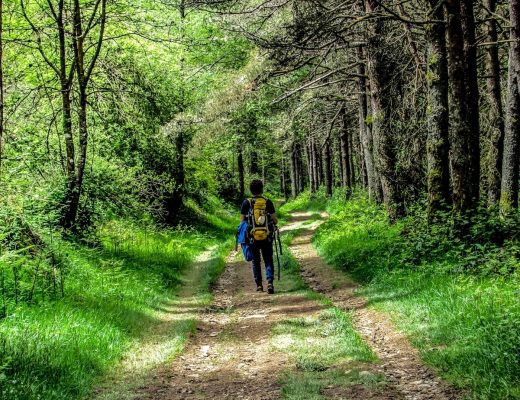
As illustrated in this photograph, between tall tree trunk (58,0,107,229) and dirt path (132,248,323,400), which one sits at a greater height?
tall tree trunk (58,0,107,229)

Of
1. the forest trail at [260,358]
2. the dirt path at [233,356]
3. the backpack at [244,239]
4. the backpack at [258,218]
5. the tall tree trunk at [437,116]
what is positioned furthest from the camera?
the tall tree trunk at [437,116]

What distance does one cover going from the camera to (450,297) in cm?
788

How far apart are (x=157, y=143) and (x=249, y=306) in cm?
1290

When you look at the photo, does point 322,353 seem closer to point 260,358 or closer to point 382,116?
point 260,358

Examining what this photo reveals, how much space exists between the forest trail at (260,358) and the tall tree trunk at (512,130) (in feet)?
13.8

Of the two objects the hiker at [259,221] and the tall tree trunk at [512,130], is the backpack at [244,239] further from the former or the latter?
the tall tree trunk at [512,130]

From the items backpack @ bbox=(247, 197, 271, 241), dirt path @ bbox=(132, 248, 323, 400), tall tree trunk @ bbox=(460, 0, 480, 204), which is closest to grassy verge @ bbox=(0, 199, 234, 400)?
dirt path @ bbox=(132, 248, 323, 400)

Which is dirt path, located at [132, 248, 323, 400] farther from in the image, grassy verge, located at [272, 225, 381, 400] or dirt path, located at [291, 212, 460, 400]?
dirt path, located at [291, 212, 460, 400]

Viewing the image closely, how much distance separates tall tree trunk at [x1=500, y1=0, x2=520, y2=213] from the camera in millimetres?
11930

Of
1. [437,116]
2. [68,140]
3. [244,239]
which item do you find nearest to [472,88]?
[437,116]

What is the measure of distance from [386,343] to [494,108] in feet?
32.7

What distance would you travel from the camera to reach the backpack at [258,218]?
1061 cm

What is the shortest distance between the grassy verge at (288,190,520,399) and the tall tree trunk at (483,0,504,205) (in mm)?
3713

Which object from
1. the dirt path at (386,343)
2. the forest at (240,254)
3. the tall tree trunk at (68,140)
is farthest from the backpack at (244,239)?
the tall tree trunk at (68,140)
